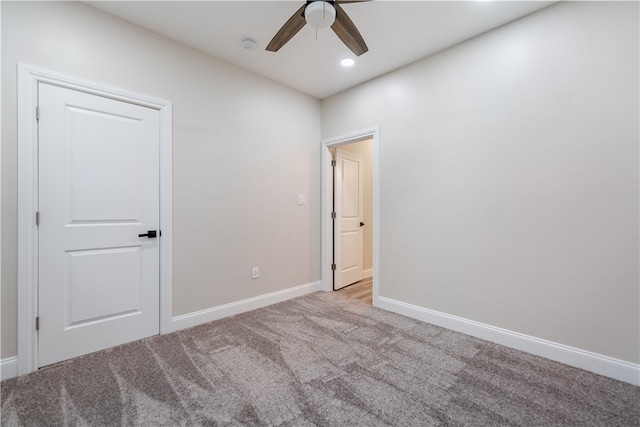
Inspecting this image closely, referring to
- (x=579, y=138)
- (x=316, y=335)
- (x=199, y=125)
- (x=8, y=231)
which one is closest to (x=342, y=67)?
(x=199, y=125)

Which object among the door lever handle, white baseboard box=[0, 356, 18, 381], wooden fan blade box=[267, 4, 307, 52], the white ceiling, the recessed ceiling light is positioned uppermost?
the white ceiling

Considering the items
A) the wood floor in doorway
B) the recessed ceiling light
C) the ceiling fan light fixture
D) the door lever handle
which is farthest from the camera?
the wood floor in doorway

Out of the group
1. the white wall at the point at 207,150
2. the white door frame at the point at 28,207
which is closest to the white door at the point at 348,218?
the white wall at the point at 207,150

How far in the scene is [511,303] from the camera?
2311 millimetres

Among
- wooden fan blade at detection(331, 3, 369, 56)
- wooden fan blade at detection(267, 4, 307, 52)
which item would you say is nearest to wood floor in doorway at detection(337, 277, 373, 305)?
wooden fan blade at detection(331, 3, 369, 56)

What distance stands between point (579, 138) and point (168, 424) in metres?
3.18

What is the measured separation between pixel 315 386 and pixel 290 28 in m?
2.40

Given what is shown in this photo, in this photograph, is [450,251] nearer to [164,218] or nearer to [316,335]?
[316,335]

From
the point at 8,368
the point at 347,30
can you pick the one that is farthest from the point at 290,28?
the point at 8,368

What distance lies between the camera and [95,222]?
7.20ft

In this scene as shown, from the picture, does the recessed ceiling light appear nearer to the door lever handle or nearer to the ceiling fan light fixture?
the ceiling fan light fixture

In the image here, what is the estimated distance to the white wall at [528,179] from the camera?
1.86 metres

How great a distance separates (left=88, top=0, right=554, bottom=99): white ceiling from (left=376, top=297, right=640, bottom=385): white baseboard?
259 centimetres

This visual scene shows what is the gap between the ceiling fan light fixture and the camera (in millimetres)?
1700
